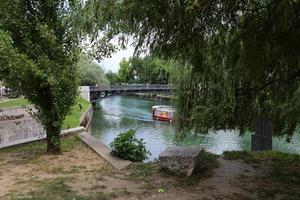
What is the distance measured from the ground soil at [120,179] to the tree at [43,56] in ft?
4.10

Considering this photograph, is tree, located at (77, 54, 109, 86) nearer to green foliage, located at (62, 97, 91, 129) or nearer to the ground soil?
green foliage, located at (62, 97, 91, 129)

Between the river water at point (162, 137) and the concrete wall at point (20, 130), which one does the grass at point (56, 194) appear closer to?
the river water at point (162, 137)

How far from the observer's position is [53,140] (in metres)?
10.6

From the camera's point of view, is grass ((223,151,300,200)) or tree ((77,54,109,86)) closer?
grass ((223,151,300,200))

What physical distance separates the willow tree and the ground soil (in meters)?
1.42

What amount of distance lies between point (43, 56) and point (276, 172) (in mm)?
5468

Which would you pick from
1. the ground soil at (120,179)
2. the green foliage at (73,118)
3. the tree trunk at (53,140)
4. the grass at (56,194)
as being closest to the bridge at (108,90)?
the green foliage at (73,118)

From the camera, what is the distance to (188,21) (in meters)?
4.75

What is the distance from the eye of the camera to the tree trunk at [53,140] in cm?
1062

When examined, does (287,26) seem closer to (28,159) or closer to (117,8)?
(117,8)

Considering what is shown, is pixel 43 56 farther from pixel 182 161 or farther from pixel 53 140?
pixel 182 161

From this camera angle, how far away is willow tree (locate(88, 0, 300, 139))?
4.39m

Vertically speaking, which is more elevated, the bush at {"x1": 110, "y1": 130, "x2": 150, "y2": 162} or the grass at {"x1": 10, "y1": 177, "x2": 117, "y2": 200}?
the bush at {"x1": 110, "y1": 130, "x2": 150, "y2": 162}

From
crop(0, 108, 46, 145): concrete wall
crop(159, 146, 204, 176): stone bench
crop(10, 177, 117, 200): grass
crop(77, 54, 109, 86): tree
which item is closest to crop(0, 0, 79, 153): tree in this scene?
crop(10, 177, 117, 200): grass
